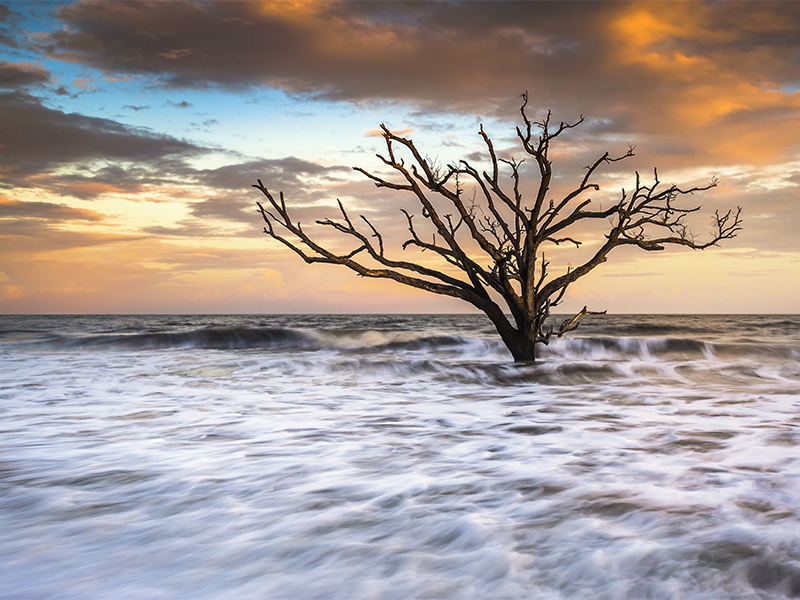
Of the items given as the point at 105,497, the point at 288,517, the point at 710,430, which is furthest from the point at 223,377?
the point at 710,430

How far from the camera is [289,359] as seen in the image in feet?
47.5

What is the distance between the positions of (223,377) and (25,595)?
8620 millimetres

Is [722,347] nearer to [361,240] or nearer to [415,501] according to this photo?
[361,240]

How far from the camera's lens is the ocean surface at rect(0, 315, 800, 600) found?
2.46 m

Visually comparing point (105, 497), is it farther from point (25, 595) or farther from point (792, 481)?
point (792, 481)

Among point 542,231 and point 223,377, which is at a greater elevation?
point 542,231

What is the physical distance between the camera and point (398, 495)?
3.60 meters

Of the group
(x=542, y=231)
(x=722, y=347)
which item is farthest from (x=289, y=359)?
(x=722, y=347)

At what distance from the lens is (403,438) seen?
5344 mm

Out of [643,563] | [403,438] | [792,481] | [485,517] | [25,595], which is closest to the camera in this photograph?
[25,595]

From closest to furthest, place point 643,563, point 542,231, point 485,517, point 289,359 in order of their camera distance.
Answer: point 643,563
point 485,517
point 542,231
point 289,359

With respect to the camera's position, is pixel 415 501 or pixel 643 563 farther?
pixel 415 501

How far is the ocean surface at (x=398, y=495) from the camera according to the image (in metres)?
2.46

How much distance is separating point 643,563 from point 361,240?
8.13 metres
